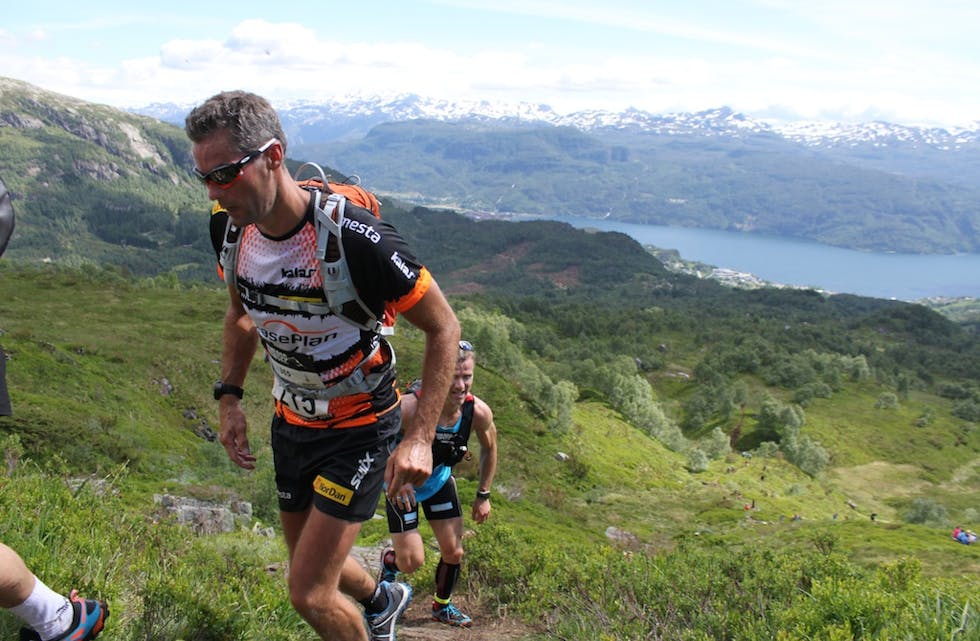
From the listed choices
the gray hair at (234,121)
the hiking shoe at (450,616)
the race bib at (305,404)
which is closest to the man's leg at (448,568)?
the hiking shoe at (450,616)

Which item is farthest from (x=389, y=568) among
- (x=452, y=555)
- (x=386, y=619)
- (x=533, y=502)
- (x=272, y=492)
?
(x=533, y=502)

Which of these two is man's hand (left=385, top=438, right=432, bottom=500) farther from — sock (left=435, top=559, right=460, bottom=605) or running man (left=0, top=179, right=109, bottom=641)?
sock (left=435, top=559, right=460, bottom=605)

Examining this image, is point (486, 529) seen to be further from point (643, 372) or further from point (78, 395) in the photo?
point (643, 372)

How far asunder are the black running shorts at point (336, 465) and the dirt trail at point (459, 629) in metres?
2.53

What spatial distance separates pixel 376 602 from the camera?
4742 mm

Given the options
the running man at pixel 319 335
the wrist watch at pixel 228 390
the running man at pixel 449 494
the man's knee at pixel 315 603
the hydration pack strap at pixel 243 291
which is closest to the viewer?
the running man at pixel 319 335

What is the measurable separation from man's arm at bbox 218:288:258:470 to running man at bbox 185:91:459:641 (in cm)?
35

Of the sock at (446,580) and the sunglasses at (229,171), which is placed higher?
the sunglasses at (229,171)

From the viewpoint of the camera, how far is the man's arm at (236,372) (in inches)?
179

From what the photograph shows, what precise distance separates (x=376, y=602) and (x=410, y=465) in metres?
1.79

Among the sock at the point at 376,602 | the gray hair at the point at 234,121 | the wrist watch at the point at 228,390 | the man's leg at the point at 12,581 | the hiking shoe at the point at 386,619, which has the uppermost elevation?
the gray hair at the point at 234,121

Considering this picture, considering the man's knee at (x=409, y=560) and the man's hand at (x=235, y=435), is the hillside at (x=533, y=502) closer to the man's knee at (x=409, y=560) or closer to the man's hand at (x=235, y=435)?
the man's hand at (x=235, y=435)

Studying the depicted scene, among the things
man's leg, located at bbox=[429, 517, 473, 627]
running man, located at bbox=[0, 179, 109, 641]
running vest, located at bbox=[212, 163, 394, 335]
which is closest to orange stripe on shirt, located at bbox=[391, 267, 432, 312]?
running vest, located at bbox=[212, 163, 394, 335]

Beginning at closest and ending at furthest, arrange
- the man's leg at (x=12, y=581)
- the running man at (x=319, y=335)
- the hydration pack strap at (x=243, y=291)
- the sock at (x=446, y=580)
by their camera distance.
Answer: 1. the man's leg at (x=12, y=581)
2. the running man at (x=319, y=335)
3. the hydration pack strap at (x=243, y=291)
4. the sock at (x=446, y=580)
